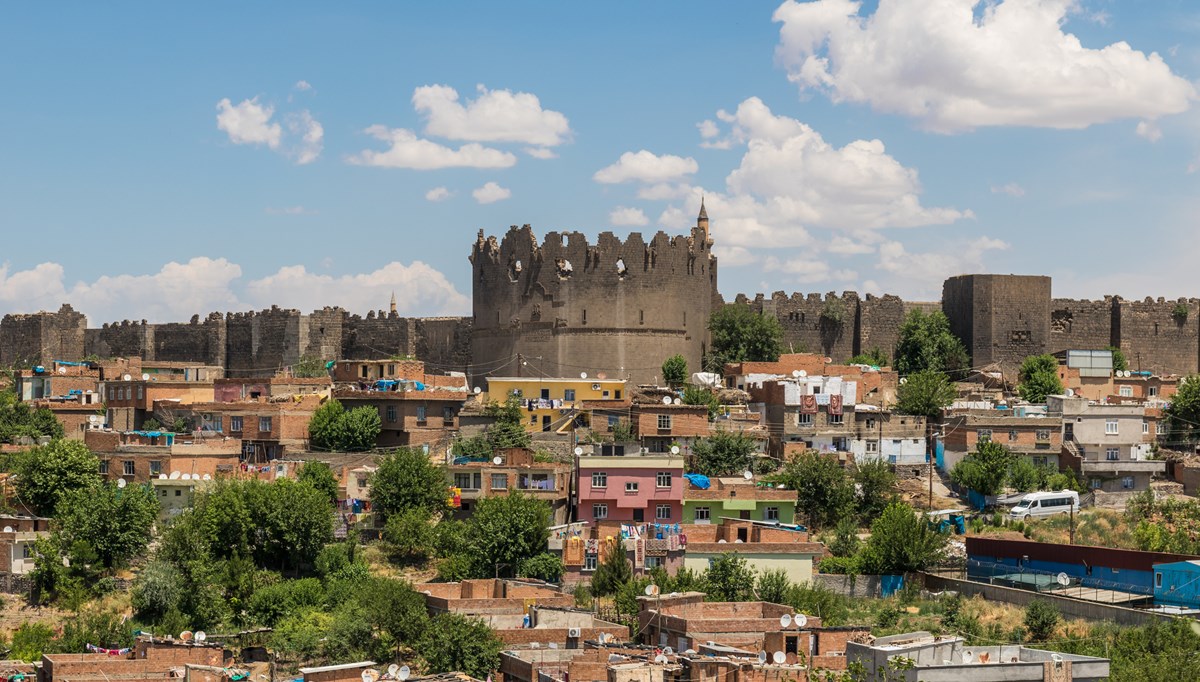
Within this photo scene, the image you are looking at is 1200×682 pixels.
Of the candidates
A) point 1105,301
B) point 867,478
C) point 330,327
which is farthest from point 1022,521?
point 330,327

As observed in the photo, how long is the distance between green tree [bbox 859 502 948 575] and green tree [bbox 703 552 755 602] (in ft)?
8.51

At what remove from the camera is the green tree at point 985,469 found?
39.6m

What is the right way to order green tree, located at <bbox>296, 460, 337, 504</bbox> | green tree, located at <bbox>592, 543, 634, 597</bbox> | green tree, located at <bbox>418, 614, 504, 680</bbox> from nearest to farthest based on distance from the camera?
green tree, located at <bbox>418, 614, 504, 680</bbox>
green tree, located at <bbox>592, 543, 634, 597</bbox>
green tree, located at <bbox>296, 460, 337, 504</bbox>

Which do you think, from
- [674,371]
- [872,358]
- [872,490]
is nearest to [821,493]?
[872,490]

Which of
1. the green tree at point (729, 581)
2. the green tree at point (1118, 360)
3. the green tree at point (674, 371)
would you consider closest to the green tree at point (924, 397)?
the green tree at point (674, 371)

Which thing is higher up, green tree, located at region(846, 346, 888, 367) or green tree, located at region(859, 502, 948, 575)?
green tree, located at region(846, 346, 888, 367)

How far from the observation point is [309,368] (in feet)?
180

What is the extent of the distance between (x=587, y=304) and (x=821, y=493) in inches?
437

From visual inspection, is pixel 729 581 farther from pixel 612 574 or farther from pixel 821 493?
pixel 821 493

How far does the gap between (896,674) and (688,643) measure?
12.9ft

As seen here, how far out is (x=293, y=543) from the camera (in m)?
34.6

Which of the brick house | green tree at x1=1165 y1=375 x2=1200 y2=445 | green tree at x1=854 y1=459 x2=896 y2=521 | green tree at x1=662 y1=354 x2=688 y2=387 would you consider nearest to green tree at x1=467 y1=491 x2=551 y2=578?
the brick house

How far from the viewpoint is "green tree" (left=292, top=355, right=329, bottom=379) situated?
5288 cm

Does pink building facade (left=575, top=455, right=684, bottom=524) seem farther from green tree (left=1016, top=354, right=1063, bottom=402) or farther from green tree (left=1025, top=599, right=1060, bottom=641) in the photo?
green tree (left=1016, top=354, right=1063, bottom=402)
